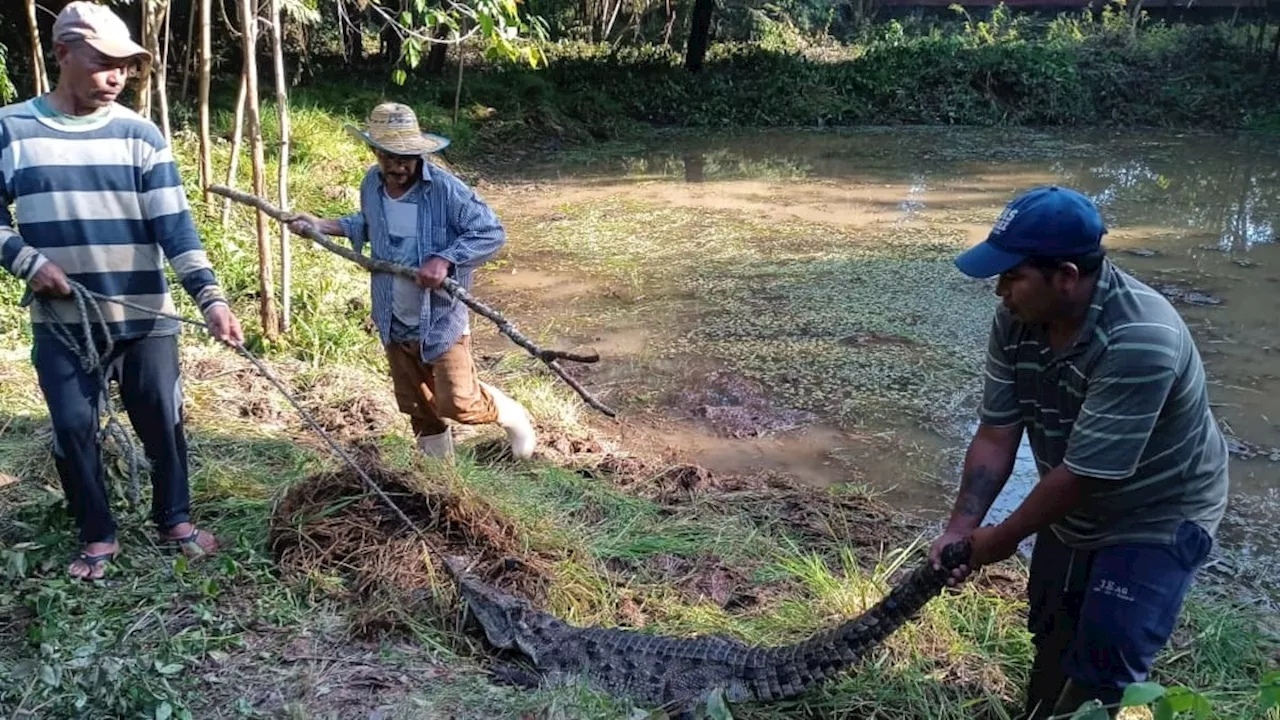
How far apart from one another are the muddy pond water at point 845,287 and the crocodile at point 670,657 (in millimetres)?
1913

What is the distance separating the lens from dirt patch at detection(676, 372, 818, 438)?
5234mm

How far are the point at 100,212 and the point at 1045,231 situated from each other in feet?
8.19

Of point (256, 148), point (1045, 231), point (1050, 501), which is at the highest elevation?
point (1045, 231)

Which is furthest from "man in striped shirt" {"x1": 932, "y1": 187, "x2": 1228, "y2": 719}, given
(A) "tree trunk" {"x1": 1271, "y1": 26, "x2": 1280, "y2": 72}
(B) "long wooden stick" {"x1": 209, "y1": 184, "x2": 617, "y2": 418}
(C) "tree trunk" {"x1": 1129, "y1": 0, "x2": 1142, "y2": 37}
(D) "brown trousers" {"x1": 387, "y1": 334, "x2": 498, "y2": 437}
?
(C) "tree trunk" {"x1": 1129, "y1": 0, "x2": 1142, "y2": 37}

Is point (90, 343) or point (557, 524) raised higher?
point (90, 343)

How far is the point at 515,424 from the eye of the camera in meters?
4.29

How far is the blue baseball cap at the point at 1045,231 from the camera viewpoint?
76.4 inches

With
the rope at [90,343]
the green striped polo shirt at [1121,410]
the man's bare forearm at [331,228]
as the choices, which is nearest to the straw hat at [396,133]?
the man's bare forearm at [331,228]

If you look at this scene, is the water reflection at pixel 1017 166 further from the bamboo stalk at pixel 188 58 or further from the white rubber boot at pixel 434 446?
the white rubber boot at pixel 434 446

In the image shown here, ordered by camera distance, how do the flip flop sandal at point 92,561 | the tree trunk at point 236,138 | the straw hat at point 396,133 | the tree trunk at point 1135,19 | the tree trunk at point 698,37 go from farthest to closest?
the tree trunk at point 1135,19 < the tree trunk at point 698,37 < the tree trunk at point 236,138 < the straw hat at point 396,133 < the flip flop sandal at point 92,561

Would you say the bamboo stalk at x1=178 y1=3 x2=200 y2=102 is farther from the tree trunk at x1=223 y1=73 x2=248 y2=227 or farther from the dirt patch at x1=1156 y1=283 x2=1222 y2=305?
the dirt patch at x1=1156 y1=283 x2=1222 y2=305

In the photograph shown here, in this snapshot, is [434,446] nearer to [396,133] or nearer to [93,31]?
[396,133]

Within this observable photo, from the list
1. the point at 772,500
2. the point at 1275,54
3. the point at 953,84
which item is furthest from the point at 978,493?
the point at 1275,54

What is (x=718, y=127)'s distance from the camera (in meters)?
16.4
